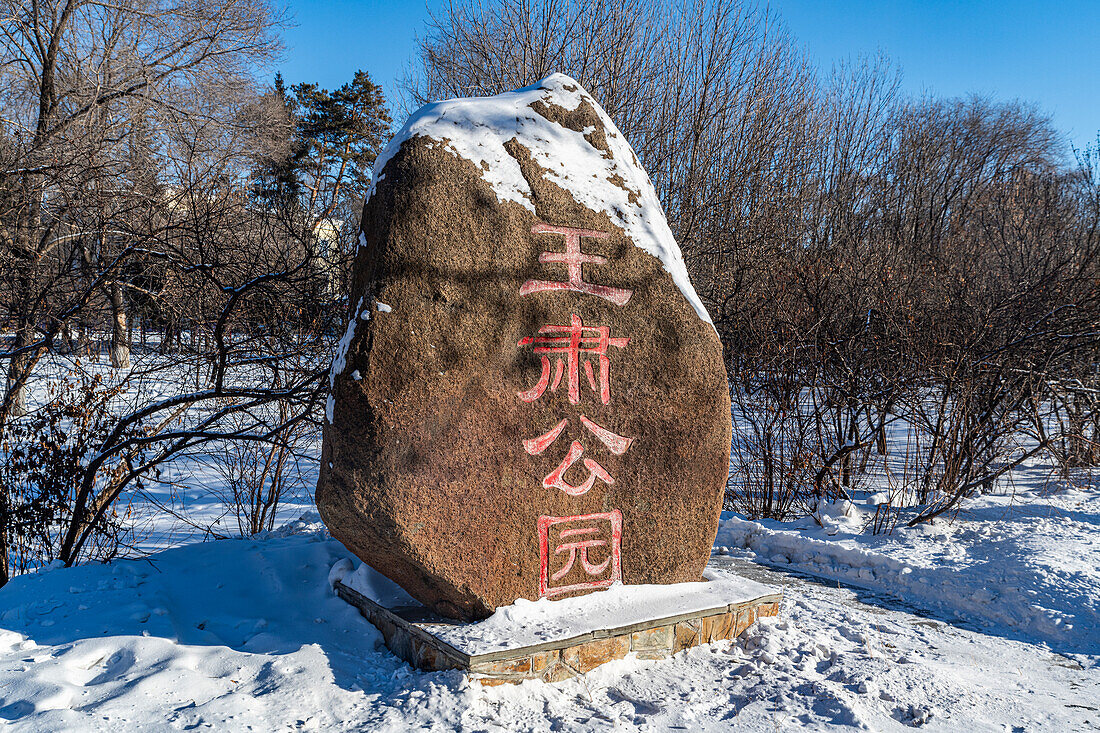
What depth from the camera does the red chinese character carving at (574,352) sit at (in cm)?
300

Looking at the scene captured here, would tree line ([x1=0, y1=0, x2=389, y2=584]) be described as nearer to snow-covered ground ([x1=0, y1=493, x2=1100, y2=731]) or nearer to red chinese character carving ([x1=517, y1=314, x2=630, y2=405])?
snow-covered ground ([x1=0, y1=493, x2=1100, y2=731])

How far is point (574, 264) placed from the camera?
3.15 m

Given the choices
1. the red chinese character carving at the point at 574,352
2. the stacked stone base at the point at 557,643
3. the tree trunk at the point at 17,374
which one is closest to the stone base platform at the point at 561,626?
the stacked stone base at the point at 557,643

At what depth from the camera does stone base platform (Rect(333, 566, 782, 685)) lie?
266 cm

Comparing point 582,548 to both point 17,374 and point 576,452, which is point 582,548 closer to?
point 576,452

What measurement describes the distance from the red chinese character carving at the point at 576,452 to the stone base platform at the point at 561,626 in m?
0.48

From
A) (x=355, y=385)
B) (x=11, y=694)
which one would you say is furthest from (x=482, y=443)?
(x=11, y=694)

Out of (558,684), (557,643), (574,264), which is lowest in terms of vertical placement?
(558,684)

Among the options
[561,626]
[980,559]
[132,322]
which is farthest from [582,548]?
[132,322]

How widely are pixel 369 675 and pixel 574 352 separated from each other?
152 cm

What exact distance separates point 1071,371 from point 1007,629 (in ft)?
12.7

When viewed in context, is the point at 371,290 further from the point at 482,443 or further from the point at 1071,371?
the point at 1071,371

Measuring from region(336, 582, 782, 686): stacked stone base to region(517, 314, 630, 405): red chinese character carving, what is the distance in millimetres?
968

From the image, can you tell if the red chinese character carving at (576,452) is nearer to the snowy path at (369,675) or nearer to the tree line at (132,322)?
the snowy path at (369,675)
